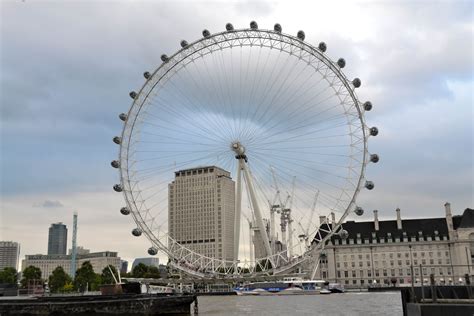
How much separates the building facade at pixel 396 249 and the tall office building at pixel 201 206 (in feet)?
122

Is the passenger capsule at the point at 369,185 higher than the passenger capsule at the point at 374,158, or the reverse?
the passenger capsule at the point at 374,158

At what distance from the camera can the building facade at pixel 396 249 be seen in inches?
5645

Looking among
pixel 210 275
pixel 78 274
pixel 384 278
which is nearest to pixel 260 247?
pixel 384 278

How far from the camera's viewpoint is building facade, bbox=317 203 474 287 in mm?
143375

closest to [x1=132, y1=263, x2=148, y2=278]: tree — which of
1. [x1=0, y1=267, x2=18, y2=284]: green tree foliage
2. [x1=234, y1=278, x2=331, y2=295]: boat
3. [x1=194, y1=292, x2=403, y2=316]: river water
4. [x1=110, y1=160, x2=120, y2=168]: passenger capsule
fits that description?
[x1=0, y1=267, x2=18, y2=284]: green tree foliage

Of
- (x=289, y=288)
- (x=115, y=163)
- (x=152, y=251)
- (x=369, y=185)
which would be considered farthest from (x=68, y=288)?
(x=369, y=185)

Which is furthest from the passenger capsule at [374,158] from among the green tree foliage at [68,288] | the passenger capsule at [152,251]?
the green tree foliage at [68,288]

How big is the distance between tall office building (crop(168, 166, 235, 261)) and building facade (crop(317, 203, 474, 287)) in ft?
122

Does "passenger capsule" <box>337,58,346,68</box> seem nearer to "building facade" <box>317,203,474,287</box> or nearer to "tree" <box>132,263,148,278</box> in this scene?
"building facade" <box>317,203,474,287</box>

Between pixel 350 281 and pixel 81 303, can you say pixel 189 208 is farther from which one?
pixel 81 303

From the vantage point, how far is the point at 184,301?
45.6m

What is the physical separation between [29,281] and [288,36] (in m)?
109

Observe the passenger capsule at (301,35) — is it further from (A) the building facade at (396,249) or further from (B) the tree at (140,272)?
(B) the tree at (140,272)

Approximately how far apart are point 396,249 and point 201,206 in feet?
202
